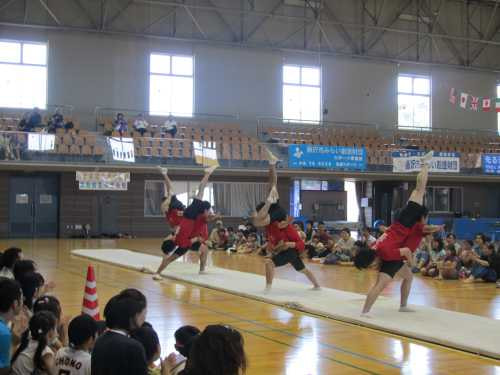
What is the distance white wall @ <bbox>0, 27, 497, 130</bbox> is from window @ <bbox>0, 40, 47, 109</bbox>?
0.35 m

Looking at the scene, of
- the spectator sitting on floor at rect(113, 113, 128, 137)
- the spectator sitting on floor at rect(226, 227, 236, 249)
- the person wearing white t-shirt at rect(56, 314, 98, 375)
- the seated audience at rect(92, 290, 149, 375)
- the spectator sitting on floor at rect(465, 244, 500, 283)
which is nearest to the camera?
the seated audience at rect(92, 290, 149, 375)

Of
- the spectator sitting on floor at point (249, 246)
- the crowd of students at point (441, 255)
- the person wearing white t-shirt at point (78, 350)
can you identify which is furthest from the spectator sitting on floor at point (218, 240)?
the person wearing white t-shirt at point (78, 350)

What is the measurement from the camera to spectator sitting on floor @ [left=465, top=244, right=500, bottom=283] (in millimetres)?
13031

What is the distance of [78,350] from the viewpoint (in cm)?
404

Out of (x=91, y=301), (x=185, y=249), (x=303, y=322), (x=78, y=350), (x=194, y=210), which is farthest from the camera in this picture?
(x=194, y=210)

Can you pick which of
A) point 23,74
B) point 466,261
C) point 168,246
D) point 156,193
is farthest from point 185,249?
point 23,74

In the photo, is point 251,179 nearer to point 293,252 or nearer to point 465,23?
point 465,23

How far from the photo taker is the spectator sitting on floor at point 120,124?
25500 millimetres

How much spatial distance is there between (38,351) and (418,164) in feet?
78.2

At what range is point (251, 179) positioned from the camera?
2950 centimetres

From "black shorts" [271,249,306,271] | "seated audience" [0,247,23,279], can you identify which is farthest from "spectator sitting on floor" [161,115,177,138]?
"seated audience" [0,247,23,279]

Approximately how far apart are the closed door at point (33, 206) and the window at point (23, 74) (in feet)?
10.1

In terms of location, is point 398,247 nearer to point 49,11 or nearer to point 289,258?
point 289,258

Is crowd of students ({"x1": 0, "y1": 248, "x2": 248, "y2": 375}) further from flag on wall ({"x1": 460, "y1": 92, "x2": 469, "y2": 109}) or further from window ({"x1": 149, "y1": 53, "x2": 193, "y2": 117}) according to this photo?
window ({"x1": 149, "y1": 53, "x2": 193, "y2": 117})
